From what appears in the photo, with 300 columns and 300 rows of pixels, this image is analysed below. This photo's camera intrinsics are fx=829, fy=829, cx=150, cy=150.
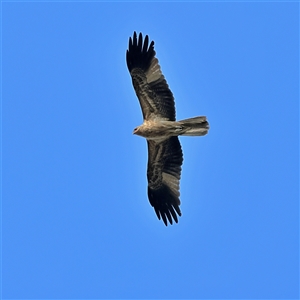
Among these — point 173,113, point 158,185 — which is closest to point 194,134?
point 173,113

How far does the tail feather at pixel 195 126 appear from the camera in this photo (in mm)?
20516

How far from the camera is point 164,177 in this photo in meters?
22.1

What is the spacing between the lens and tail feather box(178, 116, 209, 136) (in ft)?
67.3

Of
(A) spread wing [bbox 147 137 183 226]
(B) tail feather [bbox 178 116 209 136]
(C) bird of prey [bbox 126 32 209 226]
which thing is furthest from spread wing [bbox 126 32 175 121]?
(A) spread wing [bbox 147 137 183 226]

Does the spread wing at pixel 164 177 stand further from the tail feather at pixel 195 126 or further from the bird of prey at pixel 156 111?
the tail feather at pixel 195 126

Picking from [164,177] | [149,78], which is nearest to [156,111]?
[149,78]

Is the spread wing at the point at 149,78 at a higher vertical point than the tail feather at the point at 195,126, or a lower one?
higher

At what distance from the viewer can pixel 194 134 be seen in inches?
813

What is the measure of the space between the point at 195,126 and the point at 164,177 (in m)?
2.17

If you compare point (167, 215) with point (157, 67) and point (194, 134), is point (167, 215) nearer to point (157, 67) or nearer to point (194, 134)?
point (194, 134)

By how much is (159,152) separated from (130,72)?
7.62ft

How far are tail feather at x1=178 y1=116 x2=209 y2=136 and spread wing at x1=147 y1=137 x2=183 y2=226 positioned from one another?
1.09 metres

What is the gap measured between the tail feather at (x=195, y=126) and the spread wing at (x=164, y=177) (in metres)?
1.09

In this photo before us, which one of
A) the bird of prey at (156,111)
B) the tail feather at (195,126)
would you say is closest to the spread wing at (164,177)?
the bird of prey at (156,111)
